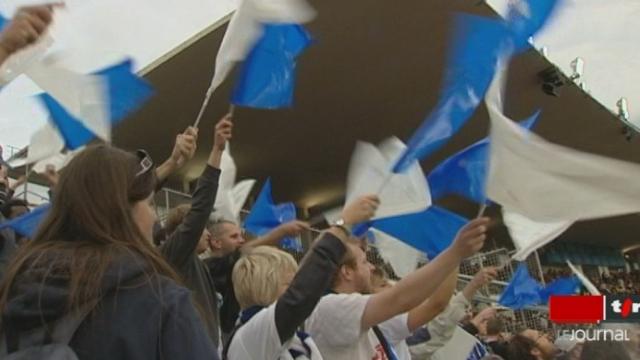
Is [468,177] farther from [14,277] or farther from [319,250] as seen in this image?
[14,277]

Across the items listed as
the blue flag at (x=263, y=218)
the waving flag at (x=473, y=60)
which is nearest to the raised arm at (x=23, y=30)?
the waving flag at (x=473, y=60)

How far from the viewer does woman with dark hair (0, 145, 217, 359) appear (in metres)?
1.64

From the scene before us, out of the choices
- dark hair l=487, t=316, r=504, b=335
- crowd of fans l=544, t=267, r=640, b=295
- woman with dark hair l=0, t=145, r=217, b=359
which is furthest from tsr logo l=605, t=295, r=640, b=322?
crowd of fans l=544, t=267, r=640, b=295

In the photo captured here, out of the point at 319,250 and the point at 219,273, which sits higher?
the point at 319,250

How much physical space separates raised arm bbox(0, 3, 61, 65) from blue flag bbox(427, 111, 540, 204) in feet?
5.74

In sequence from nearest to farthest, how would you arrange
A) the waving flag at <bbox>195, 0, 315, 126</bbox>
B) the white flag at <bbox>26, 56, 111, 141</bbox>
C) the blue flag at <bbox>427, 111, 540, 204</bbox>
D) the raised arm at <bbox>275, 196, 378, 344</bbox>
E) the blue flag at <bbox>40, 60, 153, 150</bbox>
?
the raised arm at <bbox>275, 196, 378, 344</bbox>, the blue flag at <bbox>427, 111, 540, 204</bbox>, the white flag at <bbox>26, 56, 111, 141</bbox>, the waving flag at <bbox>195, 0, 315, 126</bbox>, the blue flag at <bbox>40, 60, 153, 150</bbox>

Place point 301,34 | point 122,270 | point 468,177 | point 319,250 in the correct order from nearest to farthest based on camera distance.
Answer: point 122,270 < point 319,250 < point 468,177 < point 301,34

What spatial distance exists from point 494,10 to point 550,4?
9.85 m

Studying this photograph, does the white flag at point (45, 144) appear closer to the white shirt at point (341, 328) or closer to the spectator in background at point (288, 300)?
the spectator in background at point (288, 300)

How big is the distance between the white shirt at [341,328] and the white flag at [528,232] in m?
0.86

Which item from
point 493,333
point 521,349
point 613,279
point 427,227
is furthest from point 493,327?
point 613,279

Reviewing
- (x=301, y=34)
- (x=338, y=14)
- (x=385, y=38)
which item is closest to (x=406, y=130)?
(x=385, y=38)

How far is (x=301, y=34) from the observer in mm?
4098

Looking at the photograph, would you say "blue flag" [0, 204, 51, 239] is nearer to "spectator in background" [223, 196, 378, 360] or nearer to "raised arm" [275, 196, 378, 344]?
"spectator in background" [223, 196, 378, 360]
